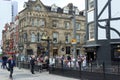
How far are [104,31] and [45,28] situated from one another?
114ft

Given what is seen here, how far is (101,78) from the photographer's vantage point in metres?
20.7

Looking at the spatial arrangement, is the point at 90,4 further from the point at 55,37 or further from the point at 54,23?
the point at 55,37

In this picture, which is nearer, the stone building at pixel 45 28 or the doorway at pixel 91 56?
the doorway at pixel 91 56

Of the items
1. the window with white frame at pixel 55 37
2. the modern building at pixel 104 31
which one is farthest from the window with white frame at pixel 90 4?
the window with white frame at pixel 55 37

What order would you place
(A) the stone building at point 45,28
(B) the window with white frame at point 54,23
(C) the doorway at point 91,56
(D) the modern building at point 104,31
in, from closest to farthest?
(D) the modern building at point 104,31 → (C) the doorway at point 91,56 → (A) the stone building at point 45,28 → (B) the window with white frame at point 54,23

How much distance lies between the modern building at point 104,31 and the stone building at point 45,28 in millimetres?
28593

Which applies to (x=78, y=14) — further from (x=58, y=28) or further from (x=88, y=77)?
(x=88, y=77)

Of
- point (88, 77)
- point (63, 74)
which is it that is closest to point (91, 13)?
point (63, 74)

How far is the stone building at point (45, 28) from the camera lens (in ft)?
208

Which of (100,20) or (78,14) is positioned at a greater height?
(78,14)

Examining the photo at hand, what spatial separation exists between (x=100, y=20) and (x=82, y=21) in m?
40.1

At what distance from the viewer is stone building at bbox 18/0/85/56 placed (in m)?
63.3

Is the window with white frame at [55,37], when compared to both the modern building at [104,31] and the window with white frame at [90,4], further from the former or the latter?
the modern building at [104,31]

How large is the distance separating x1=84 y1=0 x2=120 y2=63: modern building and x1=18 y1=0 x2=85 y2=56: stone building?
28593 mm
